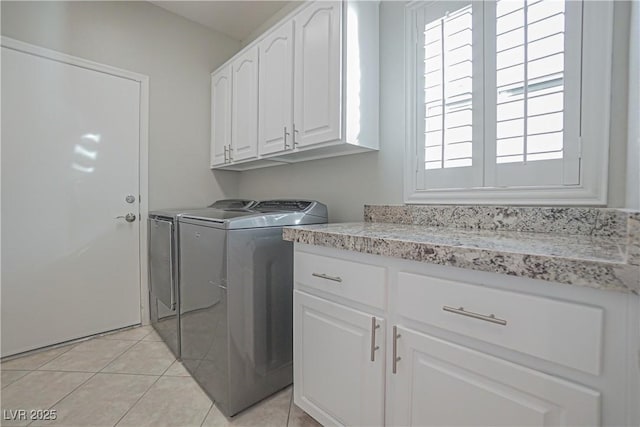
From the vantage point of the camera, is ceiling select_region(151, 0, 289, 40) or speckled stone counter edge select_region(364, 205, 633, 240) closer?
speckled stone counter edge select_region(364, 205, 633, 240)

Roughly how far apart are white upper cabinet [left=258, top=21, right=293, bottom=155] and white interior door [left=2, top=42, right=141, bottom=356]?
1.09m

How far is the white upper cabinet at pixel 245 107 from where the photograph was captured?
2096mm

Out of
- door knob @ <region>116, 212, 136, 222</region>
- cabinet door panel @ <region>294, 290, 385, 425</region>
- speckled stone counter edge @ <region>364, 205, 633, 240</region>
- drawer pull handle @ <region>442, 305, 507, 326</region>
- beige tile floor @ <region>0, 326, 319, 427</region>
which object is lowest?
beige tile floor @ <region>0, 326, 319, 427</region>

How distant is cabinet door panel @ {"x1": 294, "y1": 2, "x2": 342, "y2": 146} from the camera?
1.53m

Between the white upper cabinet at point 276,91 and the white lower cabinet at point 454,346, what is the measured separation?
93 centimetres

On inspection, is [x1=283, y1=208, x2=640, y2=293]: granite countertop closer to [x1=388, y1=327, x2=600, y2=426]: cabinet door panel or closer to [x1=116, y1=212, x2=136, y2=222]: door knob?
[x1=388, y1=327, x2=600, y2=426]: cabinet door panel

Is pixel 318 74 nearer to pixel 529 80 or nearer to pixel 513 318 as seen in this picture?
pixel 529 80

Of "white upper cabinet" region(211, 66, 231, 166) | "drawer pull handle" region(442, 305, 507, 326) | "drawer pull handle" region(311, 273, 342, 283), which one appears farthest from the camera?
"white upper cabinet" region(211, 66, 231, 166)

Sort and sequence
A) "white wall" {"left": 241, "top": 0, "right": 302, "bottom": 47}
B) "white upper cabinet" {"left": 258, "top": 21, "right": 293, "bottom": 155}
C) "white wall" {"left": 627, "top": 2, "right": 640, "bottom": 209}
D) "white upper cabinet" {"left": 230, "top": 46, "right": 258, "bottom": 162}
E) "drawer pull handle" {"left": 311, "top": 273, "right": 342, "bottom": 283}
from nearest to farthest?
"white wall" {"left": 627, "top": 2, "right": 640, "bottom": 209} < "drawer pull handle" {"left": 311, "top": 273, "right": 342, "bottom": 283} < "white upper cabinet" {"left": 258, "top": 21, "right": 293, "bottom": 155} < "white upper cabinet" {"left": 230, "top": 46, "right": 258, "bottom": 162} < "white wall" {"left": 241, "top": 0, "right": 302, "bottom": 47}

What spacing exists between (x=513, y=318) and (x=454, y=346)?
0.60 feet

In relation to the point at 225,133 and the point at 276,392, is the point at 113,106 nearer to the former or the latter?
the point at 225,133

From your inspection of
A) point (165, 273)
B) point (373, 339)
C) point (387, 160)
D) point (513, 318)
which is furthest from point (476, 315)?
point (165, 273)

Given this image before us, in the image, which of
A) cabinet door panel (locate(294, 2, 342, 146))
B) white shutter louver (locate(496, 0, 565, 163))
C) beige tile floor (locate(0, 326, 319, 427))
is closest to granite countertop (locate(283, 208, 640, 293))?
white shutter louver (locate(496, 0, 565, 163))

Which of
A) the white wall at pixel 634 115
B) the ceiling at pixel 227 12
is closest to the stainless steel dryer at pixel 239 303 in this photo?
the white wall at pixel 634 115
